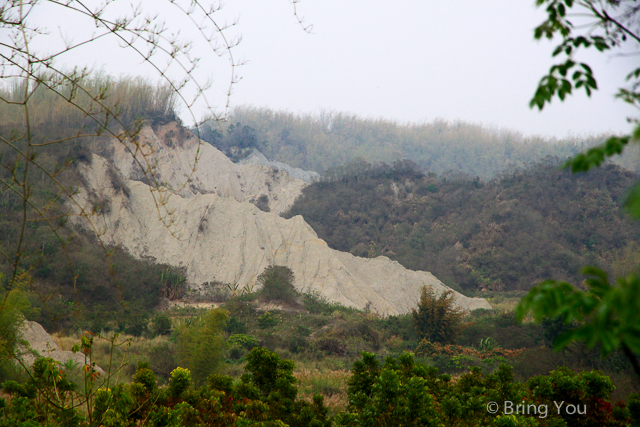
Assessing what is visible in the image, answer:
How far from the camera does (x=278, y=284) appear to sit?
18.0 m

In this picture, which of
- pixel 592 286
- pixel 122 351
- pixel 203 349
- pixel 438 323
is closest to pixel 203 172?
pixel 122 351

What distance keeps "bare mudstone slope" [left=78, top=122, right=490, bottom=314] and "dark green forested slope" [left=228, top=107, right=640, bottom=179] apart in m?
33.8

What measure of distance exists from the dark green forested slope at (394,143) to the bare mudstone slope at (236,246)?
3385 centimetres

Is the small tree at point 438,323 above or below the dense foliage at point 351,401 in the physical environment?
below

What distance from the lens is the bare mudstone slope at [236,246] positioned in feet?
67.5

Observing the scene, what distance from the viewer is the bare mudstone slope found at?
20.6 meters

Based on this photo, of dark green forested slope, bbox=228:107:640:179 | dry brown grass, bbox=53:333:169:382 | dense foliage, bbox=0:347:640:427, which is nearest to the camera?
dense foliage, bbox=0:347:640:427

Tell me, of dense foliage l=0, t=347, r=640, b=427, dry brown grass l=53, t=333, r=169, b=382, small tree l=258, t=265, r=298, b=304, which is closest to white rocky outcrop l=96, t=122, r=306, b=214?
small tree l=258, t=265, r=298, b=304

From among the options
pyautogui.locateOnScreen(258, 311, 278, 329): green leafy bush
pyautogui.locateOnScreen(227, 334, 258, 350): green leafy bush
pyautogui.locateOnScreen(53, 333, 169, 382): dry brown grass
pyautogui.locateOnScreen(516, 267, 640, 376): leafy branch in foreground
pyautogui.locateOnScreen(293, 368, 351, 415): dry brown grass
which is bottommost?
pyautogui.locateOnScreen(53, 333, 169, 382): dry brown grass

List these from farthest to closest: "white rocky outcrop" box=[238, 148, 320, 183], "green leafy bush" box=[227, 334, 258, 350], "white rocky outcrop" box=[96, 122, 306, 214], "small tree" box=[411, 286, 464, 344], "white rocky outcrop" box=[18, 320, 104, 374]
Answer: "white rocky outcrop" box=[238, 148, 320, 183], "white rocky outcrop" box=[96, 122, 306, 214], "small tree" box=[411, 286, 464, 344], "green leafy bush" box=[227, 334, 258, 350], "white rocky outcrop" box=[18, 320, 104, 374]

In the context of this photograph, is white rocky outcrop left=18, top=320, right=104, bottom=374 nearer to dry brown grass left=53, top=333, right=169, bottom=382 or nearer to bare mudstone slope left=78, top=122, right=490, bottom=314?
dry brown grass left=53, top=333, right=169, bottom=382

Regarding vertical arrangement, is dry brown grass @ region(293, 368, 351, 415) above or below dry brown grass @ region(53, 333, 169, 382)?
above

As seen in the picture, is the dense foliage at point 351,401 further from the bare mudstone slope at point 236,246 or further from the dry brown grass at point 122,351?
→ the bare mudstone slope at point 236,246

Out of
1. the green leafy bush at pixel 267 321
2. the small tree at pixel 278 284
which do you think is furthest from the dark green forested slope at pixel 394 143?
the green leafy bush at pixel 267 321
